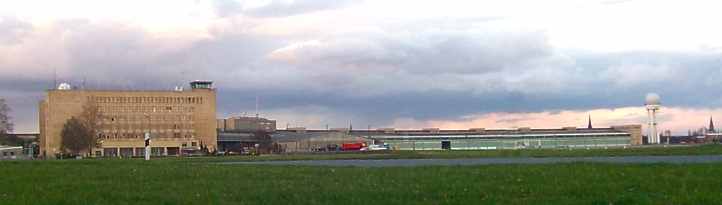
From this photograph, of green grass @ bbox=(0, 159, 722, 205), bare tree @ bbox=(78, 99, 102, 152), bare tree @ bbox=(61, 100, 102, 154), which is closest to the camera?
green grass @ bbox=(0, 159, 722, 205)

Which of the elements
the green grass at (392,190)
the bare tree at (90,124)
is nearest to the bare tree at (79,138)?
the bare tree at (90,124)

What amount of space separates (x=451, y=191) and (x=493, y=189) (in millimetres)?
1262

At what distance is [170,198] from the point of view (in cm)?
2272

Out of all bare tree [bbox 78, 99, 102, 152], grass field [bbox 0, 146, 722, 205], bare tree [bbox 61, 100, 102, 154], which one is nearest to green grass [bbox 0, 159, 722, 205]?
grass field [bbox 0, 146, 722, 205]

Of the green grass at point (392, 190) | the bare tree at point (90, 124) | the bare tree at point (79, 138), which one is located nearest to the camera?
the green grass at point (392, 190)

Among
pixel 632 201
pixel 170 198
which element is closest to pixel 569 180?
pixel 632 201

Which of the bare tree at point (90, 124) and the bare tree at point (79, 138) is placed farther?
the bare tree at point (90, 124)

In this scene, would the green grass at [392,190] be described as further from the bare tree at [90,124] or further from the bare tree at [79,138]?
the bare tree at [90,124]

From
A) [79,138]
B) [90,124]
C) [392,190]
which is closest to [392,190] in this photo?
[392,190]

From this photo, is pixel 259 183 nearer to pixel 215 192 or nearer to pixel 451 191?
pixel 215 192

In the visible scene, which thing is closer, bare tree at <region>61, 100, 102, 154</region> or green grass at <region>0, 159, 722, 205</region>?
green grass at <region>0, 159, 722, 205</region>

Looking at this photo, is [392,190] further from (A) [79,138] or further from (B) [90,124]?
(B) [90,124]

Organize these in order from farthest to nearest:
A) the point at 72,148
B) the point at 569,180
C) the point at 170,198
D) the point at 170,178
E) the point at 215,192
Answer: the point at 72,148
the point at 170,178
the point at 569,180
the point at 215,192
the point at 170,198

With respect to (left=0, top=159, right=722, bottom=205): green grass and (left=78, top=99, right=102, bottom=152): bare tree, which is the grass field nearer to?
(left=0, top=159, right=722, bottom=205): green grass
